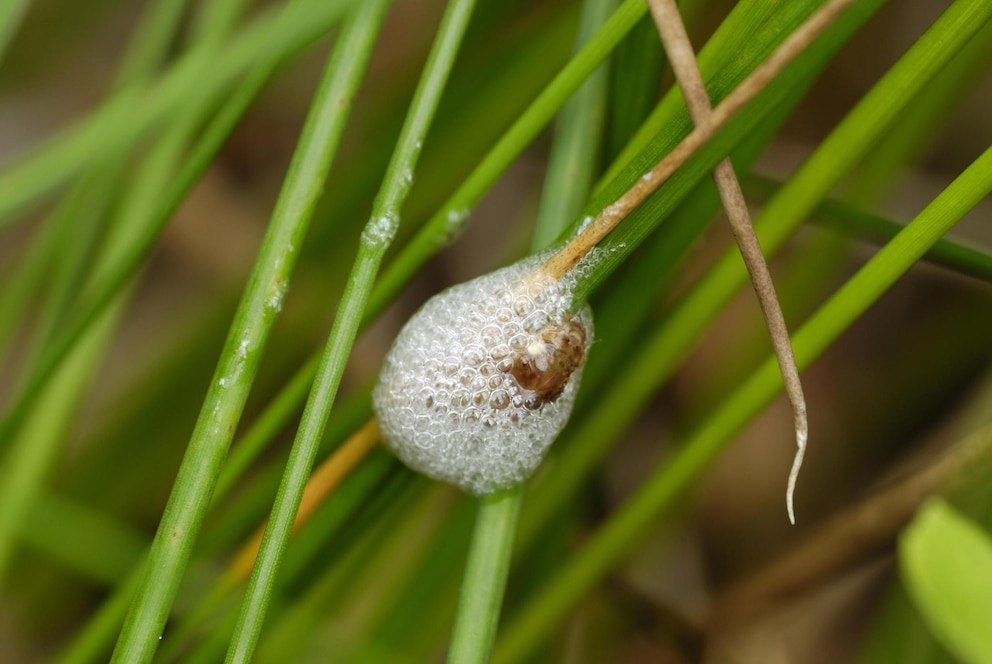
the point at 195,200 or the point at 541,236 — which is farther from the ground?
the point at 541,236

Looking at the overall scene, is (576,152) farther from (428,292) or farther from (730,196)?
(428,292)

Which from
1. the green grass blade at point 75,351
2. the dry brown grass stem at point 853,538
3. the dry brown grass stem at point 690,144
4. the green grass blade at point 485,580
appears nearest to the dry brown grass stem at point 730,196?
the dry brown grass stem at point 690,144

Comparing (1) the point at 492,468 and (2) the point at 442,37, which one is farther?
(1) the point at 492,468

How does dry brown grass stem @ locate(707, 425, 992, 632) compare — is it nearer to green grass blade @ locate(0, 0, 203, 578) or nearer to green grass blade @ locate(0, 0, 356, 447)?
green grass blade @ locate(0, 0, 356, 447)

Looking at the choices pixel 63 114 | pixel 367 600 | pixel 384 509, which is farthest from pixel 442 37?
pixel 63 114

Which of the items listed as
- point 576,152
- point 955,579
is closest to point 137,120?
point 576,152

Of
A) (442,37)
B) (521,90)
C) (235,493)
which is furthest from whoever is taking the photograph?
(235,493)

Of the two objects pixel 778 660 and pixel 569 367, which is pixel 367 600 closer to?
pixel 778 660

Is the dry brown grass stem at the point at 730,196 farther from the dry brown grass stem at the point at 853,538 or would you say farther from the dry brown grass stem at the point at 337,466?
the dry brown grass stem at the point at 853,538
